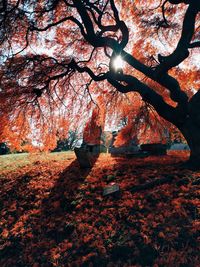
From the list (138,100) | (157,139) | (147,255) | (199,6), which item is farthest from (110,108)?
(147,255)

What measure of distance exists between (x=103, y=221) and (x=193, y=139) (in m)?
4.64

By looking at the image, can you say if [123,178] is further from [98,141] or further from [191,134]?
[98,141]

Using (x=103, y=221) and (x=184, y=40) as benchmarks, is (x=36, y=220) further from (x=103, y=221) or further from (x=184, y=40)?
(x=184, y=40)

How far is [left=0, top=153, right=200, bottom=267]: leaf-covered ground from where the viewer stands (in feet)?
14.9

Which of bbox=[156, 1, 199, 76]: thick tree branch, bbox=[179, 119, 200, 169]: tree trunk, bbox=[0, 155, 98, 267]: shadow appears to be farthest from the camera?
bbox=[179, 119, 200, 169]: tree trunk

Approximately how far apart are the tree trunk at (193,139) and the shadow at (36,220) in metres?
3.89

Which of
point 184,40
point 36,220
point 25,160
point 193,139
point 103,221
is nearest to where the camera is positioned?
point 103,221

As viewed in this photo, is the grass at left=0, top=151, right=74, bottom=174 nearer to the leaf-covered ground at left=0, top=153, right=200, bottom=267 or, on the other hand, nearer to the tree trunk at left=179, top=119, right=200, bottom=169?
the leaf-covered ground at left=0, top=153, right=200, bottom=267

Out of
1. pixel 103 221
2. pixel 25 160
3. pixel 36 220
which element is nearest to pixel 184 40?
pixel 103 221

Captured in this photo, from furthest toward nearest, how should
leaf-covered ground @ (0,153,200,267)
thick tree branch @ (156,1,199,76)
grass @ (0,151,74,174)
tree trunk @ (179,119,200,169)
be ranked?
grass @ (0,151,74,174) < tree trunk @ (179,119,200,169) < thick tree branch @ (156,1,199,76) < leaf-covered ground @ (0,153,200,267)

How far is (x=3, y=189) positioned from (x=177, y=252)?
6.57 m

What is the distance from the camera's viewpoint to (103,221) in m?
5.64

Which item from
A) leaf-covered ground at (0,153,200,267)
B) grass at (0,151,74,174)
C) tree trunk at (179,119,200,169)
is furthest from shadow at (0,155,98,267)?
tree trunk at (179,119,200,169)

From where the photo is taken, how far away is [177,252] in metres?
4.30
